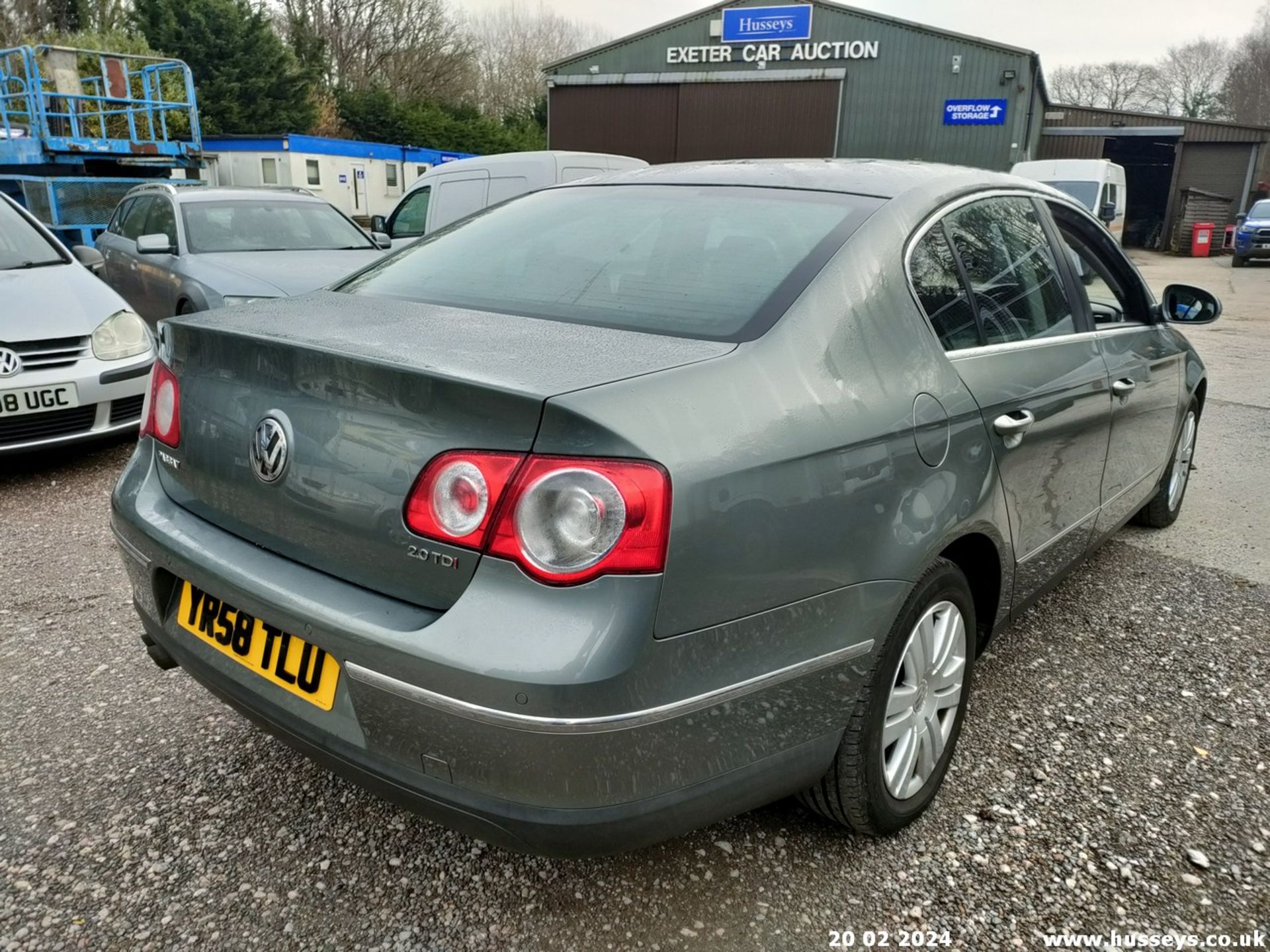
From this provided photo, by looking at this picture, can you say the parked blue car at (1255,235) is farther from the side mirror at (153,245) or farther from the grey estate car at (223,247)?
the side mirror at (153,245)

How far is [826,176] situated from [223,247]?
6245 mm

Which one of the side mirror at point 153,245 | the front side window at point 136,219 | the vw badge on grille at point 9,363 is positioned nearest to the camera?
the vw badge on grille at point 9,363

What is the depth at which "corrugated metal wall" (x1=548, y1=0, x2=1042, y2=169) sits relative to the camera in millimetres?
22859

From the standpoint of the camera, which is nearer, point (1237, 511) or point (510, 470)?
point (510, 470)

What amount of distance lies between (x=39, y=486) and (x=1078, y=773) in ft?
15.5

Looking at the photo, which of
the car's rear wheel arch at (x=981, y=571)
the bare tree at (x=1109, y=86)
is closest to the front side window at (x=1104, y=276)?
the car's rear wheel arch at (x=981, y=571)

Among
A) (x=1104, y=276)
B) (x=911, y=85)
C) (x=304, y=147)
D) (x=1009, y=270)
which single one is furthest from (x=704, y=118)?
(x=1009, y=270)

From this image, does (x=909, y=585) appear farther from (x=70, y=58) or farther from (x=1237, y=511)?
(x=70, y=58)

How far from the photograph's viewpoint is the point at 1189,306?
3.78 metres

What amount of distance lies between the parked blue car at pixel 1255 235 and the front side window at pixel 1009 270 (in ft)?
81.1

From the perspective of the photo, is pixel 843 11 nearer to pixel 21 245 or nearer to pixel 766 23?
pixel 766 23

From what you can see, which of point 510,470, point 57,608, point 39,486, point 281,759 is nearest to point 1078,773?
point 510,470

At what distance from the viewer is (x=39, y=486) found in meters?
4.68

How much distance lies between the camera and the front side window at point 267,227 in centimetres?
741
